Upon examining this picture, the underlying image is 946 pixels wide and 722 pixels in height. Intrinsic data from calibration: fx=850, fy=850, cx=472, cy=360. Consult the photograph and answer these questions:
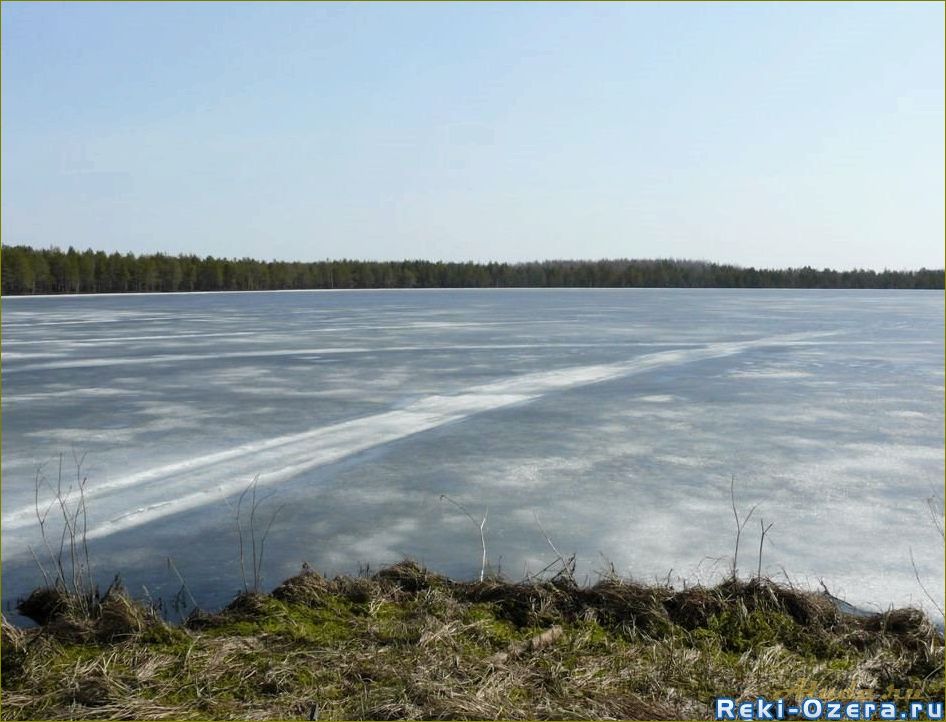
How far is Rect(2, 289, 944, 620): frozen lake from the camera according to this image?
470 centimetres

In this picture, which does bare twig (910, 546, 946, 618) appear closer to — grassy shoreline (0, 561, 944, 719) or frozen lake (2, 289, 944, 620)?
frozen lake (2, 289, 944, 620)

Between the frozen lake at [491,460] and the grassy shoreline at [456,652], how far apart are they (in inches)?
16.8

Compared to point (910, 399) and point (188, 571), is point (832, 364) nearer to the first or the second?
point (910, 399)

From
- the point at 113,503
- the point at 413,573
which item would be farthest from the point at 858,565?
the point at 113,503

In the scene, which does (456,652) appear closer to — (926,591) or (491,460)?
(926,591)

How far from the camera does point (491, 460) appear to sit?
6801 millimetres

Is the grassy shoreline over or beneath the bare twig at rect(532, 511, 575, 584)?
beneath

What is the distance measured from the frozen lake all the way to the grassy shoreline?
0.43 meters

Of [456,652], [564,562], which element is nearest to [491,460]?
[564,562]

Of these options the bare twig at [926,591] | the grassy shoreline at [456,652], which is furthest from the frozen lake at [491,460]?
the grassy shoreline at [456,652]

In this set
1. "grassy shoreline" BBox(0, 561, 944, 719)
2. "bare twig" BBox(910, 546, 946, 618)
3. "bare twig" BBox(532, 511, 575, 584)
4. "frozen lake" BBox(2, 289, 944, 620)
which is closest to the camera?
"grassy shoreline" BBox(0, 561, 944, 719)

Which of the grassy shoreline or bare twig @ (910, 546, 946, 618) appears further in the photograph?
bare twig @ (910, 546, 946, 618)

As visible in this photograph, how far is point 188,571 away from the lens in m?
4.48

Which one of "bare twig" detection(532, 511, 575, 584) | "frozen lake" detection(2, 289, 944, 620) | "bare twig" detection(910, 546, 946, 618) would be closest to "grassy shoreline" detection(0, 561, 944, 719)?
"bare twig" detection(532, 511, 575, 584)
